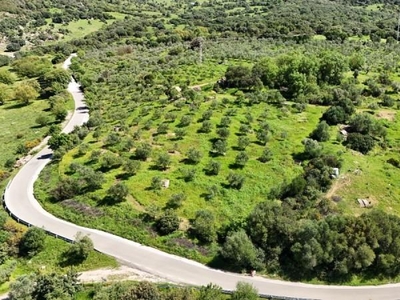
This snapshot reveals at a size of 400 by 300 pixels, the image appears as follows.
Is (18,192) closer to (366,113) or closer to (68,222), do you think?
(68,222)

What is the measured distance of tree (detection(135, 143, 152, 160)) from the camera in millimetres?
67875

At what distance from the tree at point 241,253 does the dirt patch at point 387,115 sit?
50533 millimetres

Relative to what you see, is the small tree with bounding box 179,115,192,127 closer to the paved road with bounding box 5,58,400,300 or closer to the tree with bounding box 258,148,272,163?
the tree with bounding box 258,148,272,163

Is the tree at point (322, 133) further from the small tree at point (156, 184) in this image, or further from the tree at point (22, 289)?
the tree at point (22, 289)

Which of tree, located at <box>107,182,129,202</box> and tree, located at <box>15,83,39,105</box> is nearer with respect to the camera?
tree, located at <box>107,182,129,202</box>

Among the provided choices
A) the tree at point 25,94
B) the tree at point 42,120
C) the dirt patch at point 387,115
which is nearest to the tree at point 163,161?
the tree at point 42,120

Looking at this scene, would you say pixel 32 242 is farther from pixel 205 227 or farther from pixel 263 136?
pixel 263 136

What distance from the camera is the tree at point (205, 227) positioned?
52.4 m

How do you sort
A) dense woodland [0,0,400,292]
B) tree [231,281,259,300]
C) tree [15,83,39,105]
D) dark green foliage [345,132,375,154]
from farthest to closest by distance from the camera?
tree [15,83,39,105], dark green foliage [345,132,375,154], dense woodland [0,0,400,292], tree [231,281,259,300]

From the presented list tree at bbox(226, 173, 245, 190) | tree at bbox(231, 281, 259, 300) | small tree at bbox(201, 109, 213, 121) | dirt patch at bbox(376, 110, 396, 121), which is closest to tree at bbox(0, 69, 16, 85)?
small tree at bbox(201, 109, 213, 121)

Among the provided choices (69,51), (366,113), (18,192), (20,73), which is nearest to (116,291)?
(18,192)

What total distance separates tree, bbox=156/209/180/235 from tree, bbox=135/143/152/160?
639 inches

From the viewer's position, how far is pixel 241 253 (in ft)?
158

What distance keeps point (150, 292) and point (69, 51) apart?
5900 inches
